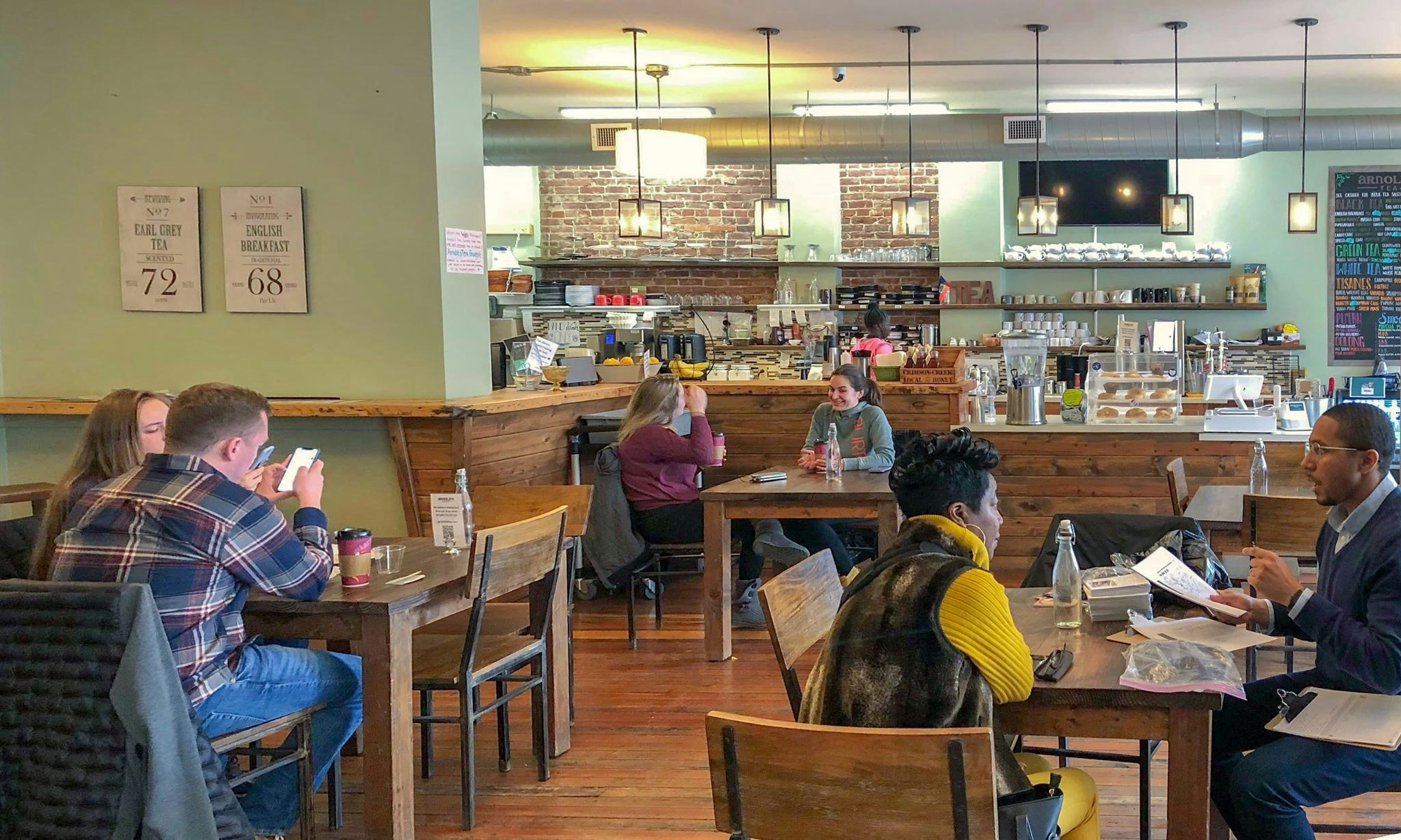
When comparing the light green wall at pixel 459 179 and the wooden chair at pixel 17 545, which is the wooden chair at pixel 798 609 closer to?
the wooden chair at pixel 17 545

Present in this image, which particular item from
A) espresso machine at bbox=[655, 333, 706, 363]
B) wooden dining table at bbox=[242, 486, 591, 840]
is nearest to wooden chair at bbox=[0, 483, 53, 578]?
wooden dining table at bbox=[242, 486, 591, 840]

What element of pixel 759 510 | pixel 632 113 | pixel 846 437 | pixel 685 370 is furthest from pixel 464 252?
pixel 632 113

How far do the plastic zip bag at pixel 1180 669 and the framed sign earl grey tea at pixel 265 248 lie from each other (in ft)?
13.9

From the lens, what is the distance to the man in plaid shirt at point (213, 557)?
2646 millimetres

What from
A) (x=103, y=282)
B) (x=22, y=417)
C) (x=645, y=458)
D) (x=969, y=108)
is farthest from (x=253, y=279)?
(x=969, y=108)

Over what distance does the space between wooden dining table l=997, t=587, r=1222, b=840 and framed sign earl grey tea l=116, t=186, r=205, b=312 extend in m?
4.53

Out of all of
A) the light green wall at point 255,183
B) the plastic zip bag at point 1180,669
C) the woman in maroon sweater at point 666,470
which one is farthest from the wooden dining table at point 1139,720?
the light green wall at point 255,183

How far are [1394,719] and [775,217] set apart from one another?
619cm

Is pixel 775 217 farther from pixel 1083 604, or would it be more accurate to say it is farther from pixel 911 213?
pixel 1083 604

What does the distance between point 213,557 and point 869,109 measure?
8657mm

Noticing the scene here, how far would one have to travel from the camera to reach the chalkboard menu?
1074 cm

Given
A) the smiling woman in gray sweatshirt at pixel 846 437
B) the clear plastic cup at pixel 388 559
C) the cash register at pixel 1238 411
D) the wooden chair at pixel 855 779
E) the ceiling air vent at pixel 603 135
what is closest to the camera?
the wooden chair at pixel 855 779

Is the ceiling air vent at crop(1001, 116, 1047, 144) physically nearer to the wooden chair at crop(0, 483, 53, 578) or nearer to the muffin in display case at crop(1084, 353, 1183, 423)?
the muffin in display case at crop(1084, 353, 1183, 423)

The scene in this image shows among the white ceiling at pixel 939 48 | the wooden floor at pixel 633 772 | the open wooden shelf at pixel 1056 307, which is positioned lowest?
the wooden floor at pixel 633 772
